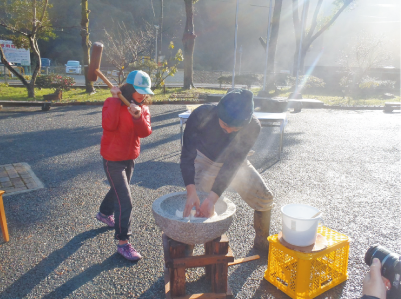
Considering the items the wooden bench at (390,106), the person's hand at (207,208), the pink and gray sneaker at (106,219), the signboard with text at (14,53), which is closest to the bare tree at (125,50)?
the signboard with text at (14,53)

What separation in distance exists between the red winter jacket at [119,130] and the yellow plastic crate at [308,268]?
56.5 inches

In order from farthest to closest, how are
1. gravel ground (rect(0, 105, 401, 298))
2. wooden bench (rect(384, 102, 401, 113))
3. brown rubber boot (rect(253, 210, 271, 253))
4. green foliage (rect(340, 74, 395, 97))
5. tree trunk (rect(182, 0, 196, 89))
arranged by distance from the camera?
green foliage (rect(340, 74, 395, 97)) → tree trunk (rect(182, 0, 196, 89)) → wooden bench (rect(384, 102, 401, 113)) → brown rubber boot (rect(253, 210, 271, 253)) → gravel ground (rect(0, 105, 401, 298))

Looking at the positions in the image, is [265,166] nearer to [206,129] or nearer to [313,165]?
[313,165]

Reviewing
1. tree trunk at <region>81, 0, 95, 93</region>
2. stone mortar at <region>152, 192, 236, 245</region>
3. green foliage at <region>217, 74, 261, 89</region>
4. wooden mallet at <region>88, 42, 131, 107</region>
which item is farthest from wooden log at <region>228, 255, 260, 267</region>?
green foliage at <region>217, 74, 261, 89</region>

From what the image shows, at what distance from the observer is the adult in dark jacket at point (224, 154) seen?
2223mm

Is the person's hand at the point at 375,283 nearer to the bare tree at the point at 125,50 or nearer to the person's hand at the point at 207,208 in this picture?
the person's hand at the point at 207,208

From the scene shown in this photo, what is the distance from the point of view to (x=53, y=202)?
401cm

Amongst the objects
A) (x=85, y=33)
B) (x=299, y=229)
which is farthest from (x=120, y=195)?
(x=85, y=33)

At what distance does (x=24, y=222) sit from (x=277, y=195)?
127 inches

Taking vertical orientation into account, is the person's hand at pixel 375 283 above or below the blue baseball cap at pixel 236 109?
below

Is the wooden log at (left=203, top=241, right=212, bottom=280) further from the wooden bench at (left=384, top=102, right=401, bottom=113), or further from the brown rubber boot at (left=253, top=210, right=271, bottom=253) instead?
the wooden bench at (left=384, top=102, right=401, bottom=113)

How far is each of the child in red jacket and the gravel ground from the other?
13.2 inches

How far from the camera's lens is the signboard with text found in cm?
1711

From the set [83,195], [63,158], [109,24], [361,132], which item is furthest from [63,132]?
[109,24]
